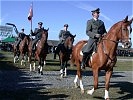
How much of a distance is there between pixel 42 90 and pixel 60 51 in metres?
6.63

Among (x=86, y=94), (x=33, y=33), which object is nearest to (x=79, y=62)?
(x=86, y=94)

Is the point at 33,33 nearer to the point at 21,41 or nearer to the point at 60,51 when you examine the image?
the point at 60,51

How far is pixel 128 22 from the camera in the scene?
11.9 metres

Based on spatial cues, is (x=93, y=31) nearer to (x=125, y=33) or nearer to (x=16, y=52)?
(x=125, y=33)

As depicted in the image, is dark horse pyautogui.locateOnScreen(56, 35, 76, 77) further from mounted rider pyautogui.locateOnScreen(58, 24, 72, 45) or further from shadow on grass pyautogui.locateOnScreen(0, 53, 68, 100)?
shadow on grass pyautogui.locateOnScreen(0, 53, 68, 100)

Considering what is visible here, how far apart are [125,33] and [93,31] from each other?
1775mm

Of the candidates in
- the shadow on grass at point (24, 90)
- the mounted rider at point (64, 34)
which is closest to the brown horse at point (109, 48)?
the shadow on grass at point (24, 90)

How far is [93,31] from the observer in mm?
13273

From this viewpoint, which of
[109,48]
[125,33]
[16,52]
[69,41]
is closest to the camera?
[125,33]

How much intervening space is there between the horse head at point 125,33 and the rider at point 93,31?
1.14 m

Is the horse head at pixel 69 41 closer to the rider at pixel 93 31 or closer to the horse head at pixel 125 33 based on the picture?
→ the rider at pixel 93 31

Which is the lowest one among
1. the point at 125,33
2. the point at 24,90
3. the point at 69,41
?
the point at 24,90

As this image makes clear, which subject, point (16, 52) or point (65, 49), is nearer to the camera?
point (65, 49)

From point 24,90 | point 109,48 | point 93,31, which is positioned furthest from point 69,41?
point 109,48
